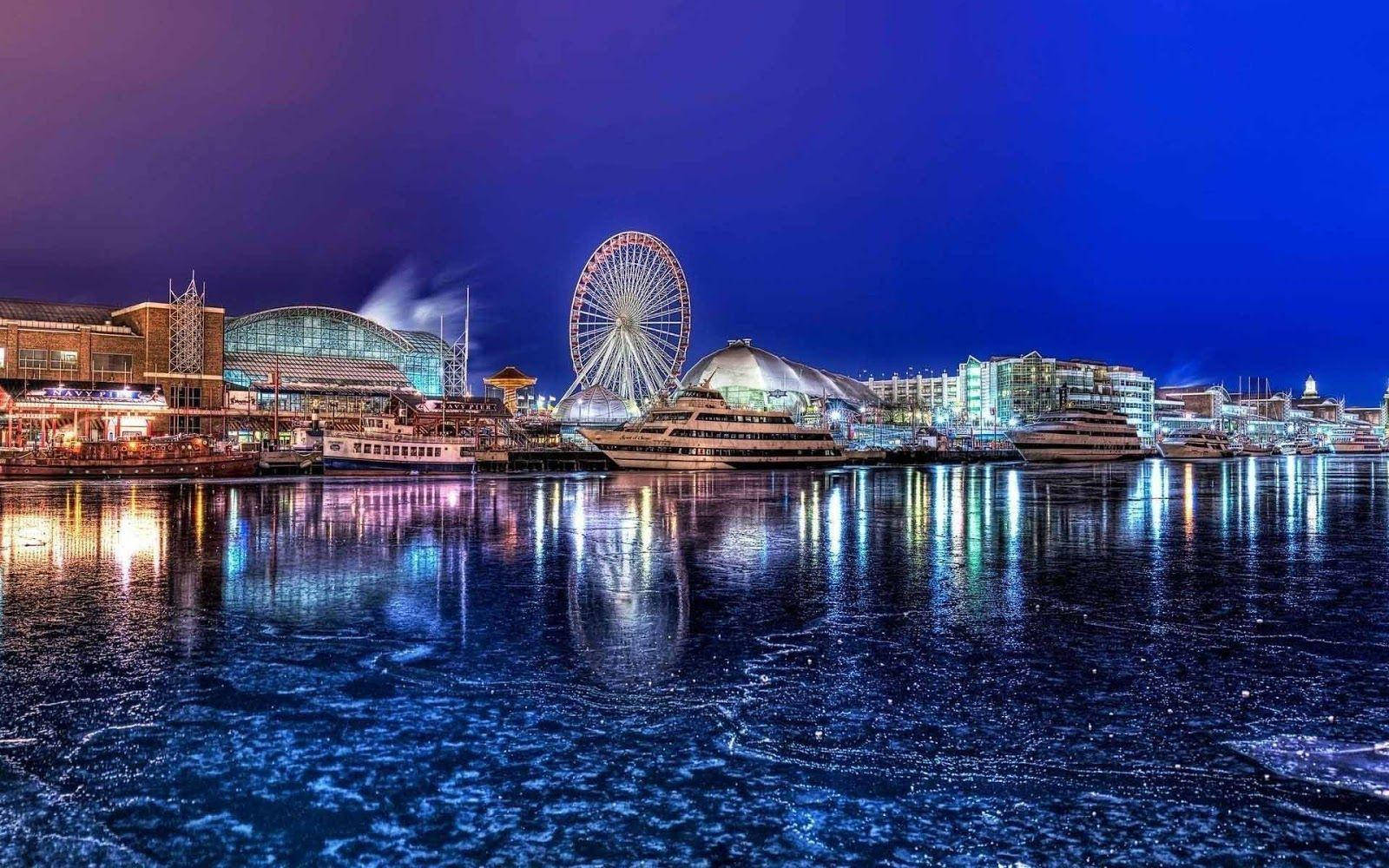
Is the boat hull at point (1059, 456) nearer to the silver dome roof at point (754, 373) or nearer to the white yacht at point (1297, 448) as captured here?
the silver dome roof at point (754, 373)

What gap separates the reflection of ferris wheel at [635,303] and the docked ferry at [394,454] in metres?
17.5

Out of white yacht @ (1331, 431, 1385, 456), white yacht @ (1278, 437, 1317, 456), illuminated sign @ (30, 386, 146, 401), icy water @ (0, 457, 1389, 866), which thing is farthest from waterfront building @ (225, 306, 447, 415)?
white yacht @ (1331, 431, 1385, 456)

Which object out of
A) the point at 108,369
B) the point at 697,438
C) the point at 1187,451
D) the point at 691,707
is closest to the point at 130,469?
the point at 697,438

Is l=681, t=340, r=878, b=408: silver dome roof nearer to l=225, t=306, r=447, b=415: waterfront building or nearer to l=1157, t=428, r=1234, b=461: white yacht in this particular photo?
l=225, t=306, r=447, b=415: waterfront building

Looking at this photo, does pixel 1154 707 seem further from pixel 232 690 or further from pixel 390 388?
pixel 390 388

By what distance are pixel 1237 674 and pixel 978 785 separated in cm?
454

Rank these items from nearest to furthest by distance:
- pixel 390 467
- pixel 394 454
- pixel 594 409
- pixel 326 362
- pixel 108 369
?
1. pixel 390 467
2. pixel 394 454
3. pixel 108 369
4. pixel 326 362
5. pixel 594 409

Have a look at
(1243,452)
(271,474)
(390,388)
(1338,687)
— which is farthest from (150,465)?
(1243,452)

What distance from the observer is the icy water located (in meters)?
5.33

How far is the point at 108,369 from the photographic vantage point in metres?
87.9

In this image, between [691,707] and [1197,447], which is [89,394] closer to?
[691,707]

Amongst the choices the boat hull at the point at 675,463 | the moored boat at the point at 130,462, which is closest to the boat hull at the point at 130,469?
the moored boat at the point at 130,462

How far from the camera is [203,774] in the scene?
6199 millimetres

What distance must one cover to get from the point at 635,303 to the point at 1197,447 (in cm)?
9687
